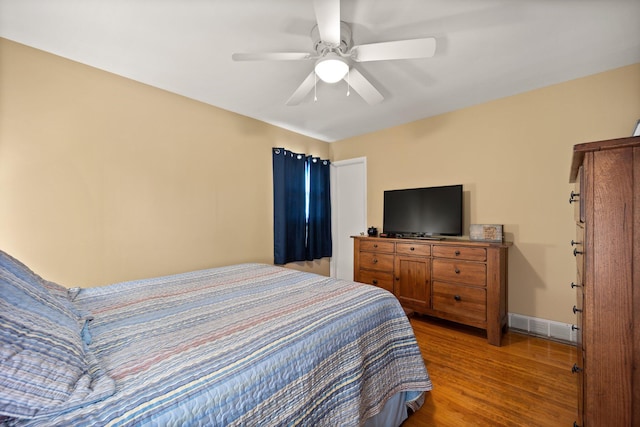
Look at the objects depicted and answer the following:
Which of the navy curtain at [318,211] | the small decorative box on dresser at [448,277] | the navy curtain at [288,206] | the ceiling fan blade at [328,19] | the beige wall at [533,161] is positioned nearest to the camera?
the ceiling fan blade at [328,19]

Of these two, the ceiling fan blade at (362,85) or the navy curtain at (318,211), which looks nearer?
the ceiling fan blade at (362,85)

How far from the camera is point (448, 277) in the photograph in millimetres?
2695

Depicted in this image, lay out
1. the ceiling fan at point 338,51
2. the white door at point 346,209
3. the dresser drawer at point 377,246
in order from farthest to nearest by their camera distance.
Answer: the white door at point 346,209
the dresser drawer at point 377,246
the ceiling fan at point 338,51

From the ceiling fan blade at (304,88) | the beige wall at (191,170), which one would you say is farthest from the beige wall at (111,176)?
the ceiling fan blade at (304,88)

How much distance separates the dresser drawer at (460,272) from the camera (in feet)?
8.18

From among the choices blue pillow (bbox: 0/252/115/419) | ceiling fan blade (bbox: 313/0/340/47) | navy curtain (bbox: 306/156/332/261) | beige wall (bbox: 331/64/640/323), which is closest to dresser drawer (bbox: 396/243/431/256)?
beige wall (bbox: 331/64/640/323)

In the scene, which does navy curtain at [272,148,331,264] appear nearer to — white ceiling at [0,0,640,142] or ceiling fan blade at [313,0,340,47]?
white ceiling at [0,0,640,142]

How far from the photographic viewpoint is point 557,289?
8.08 ft

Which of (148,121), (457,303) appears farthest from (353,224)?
(148,121)

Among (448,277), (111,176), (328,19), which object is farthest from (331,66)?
(448,277)

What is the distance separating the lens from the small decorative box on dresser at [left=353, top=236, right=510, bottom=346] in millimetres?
2418

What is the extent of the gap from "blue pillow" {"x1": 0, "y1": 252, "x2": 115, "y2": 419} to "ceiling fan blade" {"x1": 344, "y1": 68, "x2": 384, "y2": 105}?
6.80 ft

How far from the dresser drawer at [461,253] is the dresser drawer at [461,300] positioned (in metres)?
0.30

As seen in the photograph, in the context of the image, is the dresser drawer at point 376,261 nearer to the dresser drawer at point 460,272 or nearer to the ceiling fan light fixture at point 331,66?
the dresser drawer at point 460,272
